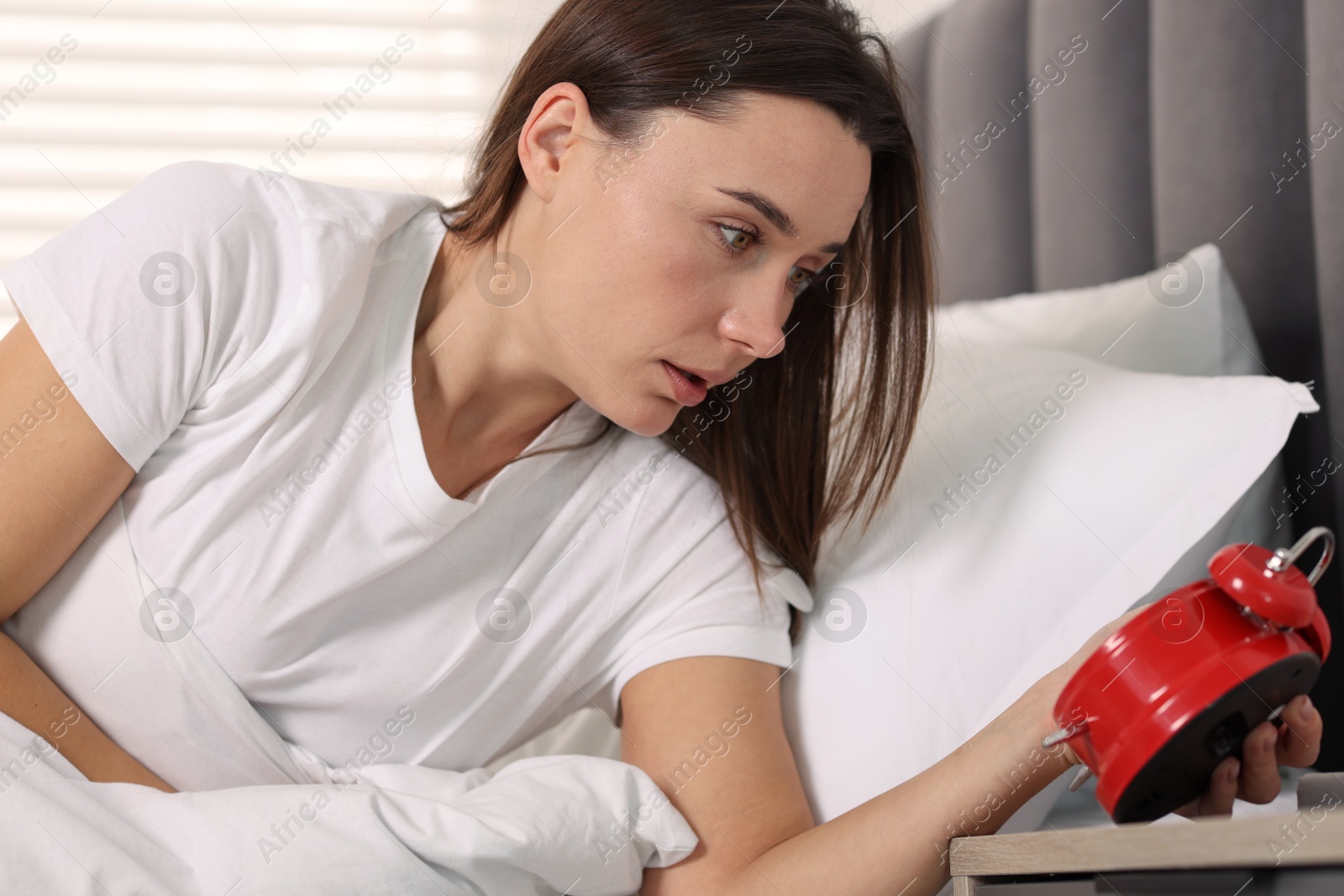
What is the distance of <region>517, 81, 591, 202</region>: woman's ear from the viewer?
86 centimetres

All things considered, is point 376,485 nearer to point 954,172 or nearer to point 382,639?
point 382,639

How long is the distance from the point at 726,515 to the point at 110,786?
590 millimetres

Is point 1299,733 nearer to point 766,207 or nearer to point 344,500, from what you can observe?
point 766,207

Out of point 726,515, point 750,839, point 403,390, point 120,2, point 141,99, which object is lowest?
point 750,839

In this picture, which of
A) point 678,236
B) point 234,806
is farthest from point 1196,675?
point 234,806

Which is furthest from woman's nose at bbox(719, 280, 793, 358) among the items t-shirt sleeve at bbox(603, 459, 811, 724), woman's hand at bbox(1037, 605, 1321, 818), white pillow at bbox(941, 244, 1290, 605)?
white pillow at bbox(941, 244, 1290, 605)

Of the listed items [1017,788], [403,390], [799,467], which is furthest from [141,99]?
→ [1017,788]

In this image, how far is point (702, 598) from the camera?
96cm

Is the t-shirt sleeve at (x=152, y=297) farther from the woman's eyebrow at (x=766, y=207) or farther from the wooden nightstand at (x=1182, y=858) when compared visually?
the wooden nightstand at (x=1182, y=858)

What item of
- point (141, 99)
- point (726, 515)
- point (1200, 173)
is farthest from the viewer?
point (141, 99)

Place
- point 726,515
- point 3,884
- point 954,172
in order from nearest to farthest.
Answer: point 3,884
point 726,515
point 954,172

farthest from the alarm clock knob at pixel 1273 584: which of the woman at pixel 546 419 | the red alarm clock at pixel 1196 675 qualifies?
the woman at pixel 546 419

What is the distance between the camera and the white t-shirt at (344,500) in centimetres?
80

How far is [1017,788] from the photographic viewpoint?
64 centimetres
